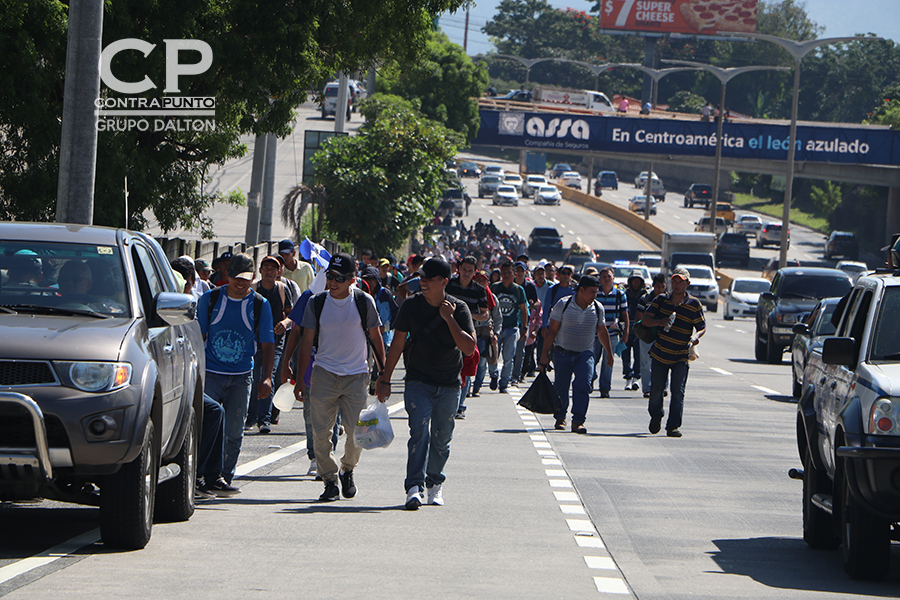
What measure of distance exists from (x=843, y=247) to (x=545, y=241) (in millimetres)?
18604

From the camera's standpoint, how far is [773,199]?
109 meters

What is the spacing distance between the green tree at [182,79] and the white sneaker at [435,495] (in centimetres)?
769

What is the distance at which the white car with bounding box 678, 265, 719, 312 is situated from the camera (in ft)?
164

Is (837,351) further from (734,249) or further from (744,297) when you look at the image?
(734,249)

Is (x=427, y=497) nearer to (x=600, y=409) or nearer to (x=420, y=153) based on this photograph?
(x=600, y=409)

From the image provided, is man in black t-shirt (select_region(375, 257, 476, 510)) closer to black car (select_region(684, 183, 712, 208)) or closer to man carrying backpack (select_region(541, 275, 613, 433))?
man carrying backpack (select_region(541, 275, 613, 433))

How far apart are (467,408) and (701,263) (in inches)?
1562

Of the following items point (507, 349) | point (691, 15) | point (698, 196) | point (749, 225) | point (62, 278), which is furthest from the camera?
point (691, 15)

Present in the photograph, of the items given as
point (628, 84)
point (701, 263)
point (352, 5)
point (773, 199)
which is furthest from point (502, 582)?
point (628, 84)

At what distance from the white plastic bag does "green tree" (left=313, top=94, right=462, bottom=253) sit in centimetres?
2651

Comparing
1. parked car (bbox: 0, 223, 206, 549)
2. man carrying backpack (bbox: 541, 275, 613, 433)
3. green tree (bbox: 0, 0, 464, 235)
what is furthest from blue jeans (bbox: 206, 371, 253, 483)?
green tree (bbox: 0, 0, 464, 235)

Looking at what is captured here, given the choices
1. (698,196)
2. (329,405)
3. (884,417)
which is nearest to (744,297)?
(329,405)

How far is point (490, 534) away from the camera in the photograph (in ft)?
26.9

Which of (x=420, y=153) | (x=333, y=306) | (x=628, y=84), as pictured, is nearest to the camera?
(x=333, y=306)
